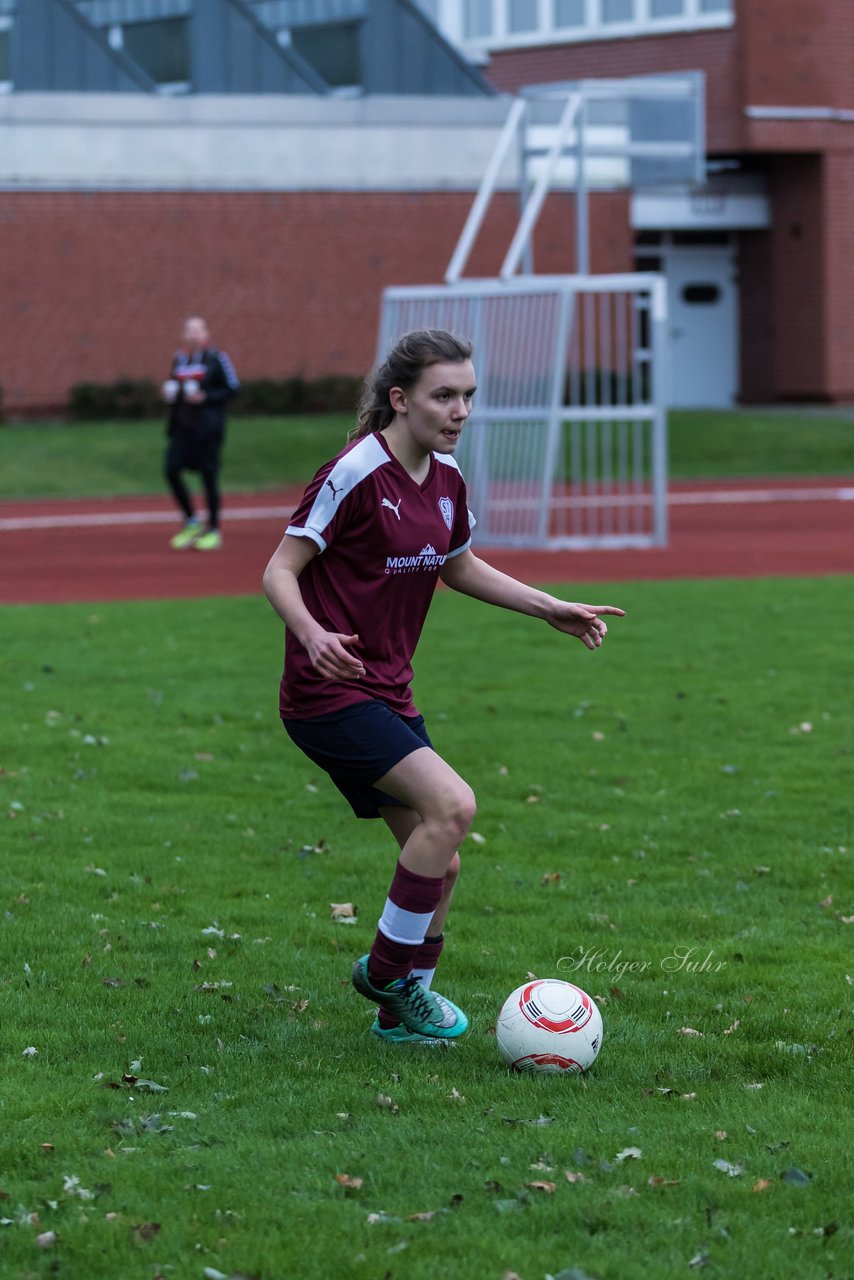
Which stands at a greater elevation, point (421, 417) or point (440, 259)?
point (440, 259)

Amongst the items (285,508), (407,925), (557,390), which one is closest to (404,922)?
(407,925)

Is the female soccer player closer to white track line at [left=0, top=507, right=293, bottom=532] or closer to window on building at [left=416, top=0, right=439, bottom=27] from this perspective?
white track line at [left=0, top=507, right=293, bottom=532]

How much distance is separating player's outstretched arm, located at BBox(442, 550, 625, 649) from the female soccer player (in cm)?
6

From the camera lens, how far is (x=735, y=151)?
1507 inches

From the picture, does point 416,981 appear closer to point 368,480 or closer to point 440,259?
point 368,480

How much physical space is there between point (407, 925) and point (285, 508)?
2007cm

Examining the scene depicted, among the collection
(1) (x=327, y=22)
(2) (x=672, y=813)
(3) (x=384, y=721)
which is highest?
(1) (x=327, y=22)

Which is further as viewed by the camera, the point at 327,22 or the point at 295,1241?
the point at 327,22

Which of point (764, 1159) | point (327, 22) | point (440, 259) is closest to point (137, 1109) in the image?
point (764, 1159)

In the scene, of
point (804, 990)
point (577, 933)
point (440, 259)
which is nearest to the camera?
point (804, 990)

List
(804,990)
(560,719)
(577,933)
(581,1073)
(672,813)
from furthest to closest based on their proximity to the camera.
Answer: (560,719)
(672,813)
(577,933)
(804,990)
(581,1073)

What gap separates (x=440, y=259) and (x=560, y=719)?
89.5ft

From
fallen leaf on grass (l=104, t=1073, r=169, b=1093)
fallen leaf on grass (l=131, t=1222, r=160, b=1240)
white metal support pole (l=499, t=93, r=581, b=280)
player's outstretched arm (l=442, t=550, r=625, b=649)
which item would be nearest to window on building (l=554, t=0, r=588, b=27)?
white metal support pole (l=499, t=93, r=581, b=280)

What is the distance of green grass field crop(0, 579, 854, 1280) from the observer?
13.0ft
